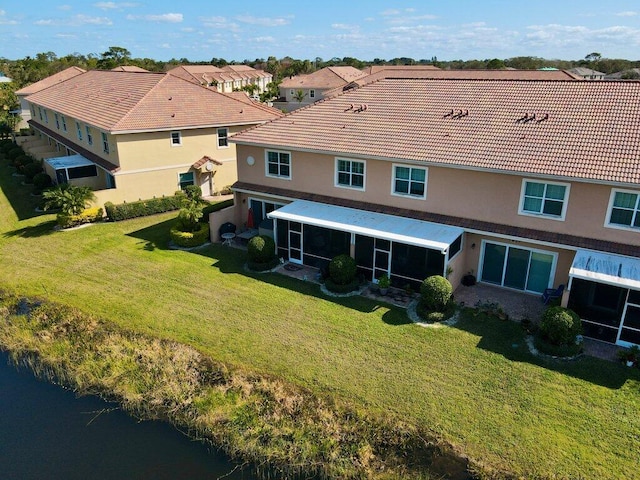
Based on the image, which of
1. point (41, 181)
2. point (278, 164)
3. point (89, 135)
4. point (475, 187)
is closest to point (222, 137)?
point (89, 135)

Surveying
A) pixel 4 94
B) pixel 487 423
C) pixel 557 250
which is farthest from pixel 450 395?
pixel 4 94

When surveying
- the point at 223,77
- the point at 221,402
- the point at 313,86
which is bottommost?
the point at 221,402

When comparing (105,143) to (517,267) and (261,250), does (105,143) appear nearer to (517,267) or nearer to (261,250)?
(261,250)

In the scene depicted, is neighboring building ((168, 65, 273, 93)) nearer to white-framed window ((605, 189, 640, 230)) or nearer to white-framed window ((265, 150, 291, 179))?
white-framed window ((265, 150, 291, 179))

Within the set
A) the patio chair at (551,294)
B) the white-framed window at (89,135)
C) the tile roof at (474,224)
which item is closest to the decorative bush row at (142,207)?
the tile roof at (474,224)

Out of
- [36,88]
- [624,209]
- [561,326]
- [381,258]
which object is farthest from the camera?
[36,88]

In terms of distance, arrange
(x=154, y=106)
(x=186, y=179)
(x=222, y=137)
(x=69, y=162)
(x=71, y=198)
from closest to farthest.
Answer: (x=71, y=198), (x=154, y=106), (x=186, y=179), (x=69, y=162), (x=222, y=137)

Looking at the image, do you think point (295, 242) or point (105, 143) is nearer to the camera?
point (295, 242)
